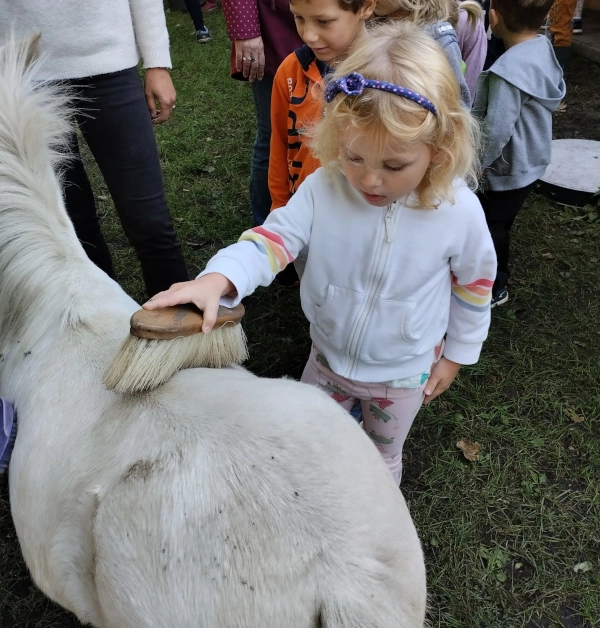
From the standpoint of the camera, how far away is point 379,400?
6.14 ft

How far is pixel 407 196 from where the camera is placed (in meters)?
1.51

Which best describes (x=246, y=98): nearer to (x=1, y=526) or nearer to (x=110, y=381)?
(x=1, y=526)

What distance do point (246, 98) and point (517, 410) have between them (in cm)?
450

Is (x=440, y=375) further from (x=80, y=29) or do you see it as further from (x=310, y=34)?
(x=80, y=29)

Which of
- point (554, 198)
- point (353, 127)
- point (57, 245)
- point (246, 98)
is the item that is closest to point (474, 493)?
point (353, 127)

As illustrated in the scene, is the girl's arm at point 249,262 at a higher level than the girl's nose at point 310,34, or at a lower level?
lower

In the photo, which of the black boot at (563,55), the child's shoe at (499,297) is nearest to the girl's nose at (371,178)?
the child's shoe at (499,297)

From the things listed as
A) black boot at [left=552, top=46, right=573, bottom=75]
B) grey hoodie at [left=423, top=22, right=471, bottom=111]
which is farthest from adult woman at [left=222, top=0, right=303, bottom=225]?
black boot at [left=552, top=46, right=573, bottom=75]

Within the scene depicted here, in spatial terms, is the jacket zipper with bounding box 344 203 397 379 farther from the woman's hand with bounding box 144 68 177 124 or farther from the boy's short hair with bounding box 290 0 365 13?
the woman's hand with bounding box 144 68 177 124

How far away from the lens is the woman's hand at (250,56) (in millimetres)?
2475

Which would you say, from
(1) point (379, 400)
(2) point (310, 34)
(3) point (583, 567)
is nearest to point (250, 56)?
(2) point (310, 34)

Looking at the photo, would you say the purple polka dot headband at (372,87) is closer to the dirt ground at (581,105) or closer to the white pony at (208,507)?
the white pony at (208,507)

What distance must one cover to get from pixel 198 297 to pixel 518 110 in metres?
2.08

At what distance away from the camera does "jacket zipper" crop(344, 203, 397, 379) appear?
153 centimetres
